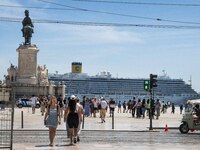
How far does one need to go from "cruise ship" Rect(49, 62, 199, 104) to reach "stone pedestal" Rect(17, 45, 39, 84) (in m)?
63.2

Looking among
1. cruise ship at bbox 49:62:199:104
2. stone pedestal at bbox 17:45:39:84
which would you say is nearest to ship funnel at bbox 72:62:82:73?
cruise ship at bbox 49:62:199:104

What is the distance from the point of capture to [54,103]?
17.4 metres

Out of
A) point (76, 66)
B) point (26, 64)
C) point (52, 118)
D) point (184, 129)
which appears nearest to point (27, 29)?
point (26, 64)

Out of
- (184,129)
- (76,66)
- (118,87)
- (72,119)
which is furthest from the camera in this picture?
(118,87)

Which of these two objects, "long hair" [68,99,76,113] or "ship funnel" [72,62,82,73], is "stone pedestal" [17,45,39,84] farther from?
"long hair" [68,99,76,113]

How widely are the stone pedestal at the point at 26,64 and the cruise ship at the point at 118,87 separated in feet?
207

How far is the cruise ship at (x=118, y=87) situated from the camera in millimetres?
133750

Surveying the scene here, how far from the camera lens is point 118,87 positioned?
138 metres

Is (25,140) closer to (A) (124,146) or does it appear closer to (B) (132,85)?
(A) (124,146)

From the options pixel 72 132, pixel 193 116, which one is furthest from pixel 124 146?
pixel 193 116

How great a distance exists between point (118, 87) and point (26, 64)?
7169 cm

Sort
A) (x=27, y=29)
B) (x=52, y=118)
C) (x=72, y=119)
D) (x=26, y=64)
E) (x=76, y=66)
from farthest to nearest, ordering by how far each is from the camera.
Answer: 1. (x=76, y=66)
2. (x=27, y=29)
3. (x=26, y=64)
4. (x=72, y=119)
5. (x=52, y=118)

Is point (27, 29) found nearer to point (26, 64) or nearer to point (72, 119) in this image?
point (26, 64)

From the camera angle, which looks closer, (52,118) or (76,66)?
(52,118)
